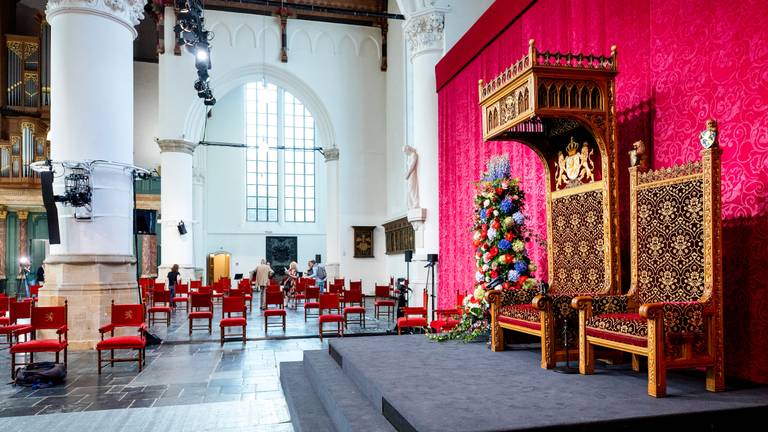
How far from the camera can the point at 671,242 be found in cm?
411

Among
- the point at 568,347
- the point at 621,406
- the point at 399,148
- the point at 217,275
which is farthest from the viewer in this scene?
the point at 217,275

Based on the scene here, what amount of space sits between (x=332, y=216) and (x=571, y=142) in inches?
561

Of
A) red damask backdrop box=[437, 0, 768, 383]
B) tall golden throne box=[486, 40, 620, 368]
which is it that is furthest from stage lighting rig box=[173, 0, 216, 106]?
tall golden throne box=[486, 40, 620, 368]

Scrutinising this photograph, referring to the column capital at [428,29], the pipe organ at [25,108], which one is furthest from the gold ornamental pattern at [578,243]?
the pipe organ at [25,108]

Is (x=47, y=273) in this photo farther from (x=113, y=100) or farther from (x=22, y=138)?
(x=22, y=138)

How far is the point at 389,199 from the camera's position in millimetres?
19188

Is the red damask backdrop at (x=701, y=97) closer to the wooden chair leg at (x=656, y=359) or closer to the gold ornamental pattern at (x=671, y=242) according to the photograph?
the gold ornamental pattern at (x=671, y=242)

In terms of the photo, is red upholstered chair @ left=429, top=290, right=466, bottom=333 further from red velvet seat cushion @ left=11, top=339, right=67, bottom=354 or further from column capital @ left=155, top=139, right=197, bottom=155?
column capital @ left=155, top=139, right=197, bottom=155

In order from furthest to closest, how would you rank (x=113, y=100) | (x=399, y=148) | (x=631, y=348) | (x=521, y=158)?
(x=399, y=148)
(x=113, y=100)
(x=521, y=158)
(x=631, y=348)

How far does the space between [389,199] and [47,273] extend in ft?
39.8

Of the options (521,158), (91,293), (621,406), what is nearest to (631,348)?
(621,406)

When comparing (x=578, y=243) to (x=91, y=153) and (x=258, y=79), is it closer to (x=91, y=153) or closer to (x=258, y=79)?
(x=91, y=153)

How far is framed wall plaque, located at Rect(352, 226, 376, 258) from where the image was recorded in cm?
1919

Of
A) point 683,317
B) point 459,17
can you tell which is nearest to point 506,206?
point 683,317
